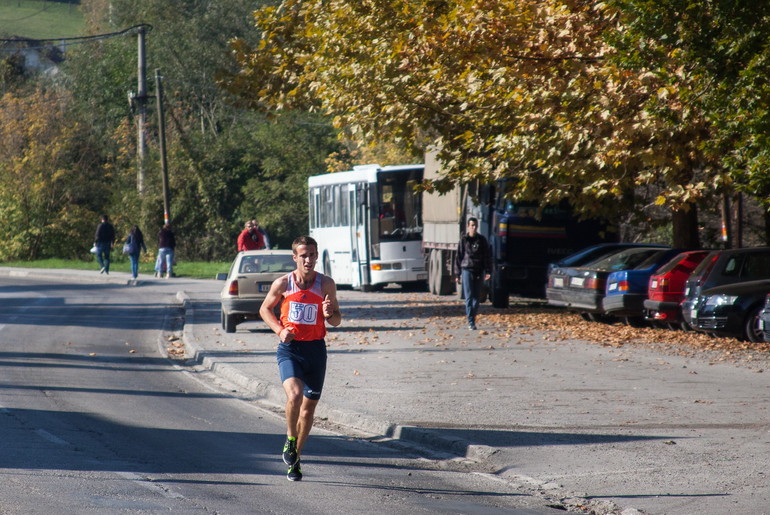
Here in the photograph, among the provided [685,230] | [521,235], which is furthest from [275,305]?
[521,235]

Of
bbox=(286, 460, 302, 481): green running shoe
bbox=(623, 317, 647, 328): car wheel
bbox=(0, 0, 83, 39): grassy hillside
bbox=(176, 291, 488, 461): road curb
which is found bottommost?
bbox=(176, 291, 488, 461): road curb

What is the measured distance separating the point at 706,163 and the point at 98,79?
51.2 metres

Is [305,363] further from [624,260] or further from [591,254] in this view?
[591,254]

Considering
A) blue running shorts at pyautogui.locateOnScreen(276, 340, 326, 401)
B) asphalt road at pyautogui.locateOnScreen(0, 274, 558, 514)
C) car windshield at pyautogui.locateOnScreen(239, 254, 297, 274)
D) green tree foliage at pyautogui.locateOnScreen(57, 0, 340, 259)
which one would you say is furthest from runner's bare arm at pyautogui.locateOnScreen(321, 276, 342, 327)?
green tree foliage at pyautogui.locateOnScreen(57, 0, 340, 259)

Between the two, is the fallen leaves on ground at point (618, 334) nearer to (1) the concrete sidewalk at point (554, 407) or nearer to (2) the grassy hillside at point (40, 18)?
(1) the concrete sidewalk at point (554, 407)

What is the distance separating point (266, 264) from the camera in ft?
61.7

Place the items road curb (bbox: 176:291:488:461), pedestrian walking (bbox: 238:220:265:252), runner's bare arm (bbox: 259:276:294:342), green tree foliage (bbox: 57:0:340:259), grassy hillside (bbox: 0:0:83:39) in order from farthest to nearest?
grassy hillside (bbox: 0:0:83:39)
green tree foliage (bbox: 57:0:340:259)
pedestrian walking (bbox: 238:220:265:252)
road curb (bbox: 176:291:488:461)
runner's bare arm (bbox: 259:276:294:342)

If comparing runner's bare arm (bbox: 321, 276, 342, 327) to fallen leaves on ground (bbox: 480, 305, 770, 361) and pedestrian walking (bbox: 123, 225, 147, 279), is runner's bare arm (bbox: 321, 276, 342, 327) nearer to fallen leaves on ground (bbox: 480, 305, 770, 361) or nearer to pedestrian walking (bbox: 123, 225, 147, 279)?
fallen leaves on ground (bbox: 480, 305, 770, 361)

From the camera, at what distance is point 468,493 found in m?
7.32

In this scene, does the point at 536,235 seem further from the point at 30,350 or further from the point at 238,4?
the point at 238,4

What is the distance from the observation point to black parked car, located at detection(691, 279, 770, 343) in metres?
16.1

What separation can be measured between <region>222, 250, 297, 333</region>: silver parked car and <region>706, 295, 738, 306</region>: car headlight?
668 centimetres

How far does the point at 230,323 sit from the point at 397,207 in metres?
11.7

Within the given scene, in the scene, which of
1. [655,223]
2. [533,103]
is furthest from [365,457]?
[655,223]
